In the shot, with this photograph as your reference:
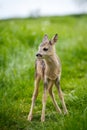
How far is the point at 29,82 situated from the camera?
9.39 meters

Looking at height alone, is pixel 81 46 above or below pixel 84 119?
above

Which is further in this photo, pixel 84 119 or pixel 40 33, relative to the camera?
pixel 40 33

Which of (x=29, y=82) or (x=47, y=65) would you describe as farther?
(x=29, y=82)

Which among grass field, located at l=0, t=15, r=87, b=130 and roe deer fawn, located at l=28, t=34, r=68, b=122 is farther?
roe deer fawn, located at l=28, t=34, r=68, b=122

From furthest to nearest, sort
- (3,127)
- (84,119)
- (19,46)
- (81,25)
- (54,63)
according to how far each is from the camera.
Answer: (81,25) < (19,46) < (54,63) < (3,127) < (84,119)

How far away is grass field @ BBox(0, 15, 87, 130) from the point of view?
6590 millimetres

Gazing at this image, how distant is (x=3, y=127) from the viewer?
654cm

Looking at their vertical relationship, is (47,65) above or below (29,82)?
below

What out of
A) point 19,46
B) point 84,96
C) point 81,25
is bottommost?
point 84,96

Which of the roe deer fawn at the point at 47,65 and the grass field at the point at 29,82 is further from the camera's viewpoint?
the roe deer fawn at the point at 47,65

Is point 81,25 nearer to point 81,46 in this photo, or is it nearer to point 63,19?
point 63,19

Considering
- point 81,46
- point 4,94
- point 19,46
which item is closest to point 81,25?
point 81,46

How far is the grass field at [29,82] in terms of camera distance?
21.6ft

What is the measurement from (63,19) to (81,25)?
141 centimetres
